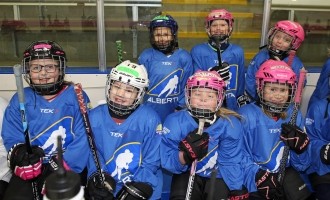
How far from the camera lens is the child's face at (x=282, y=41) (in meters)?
2.53

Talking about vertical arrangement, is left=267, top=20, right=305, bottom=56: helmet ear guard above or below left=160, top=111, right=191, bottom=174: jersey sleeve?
above

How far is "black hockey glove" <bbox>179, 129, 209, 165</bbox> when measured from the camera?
163 centimetres

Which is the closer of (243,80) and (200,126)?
(200,126)

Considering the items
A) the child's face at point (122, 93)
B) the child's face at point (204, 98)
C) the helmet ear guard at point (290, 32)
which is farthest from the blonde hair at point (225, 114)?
the helmet ear guard at point (290, 32)

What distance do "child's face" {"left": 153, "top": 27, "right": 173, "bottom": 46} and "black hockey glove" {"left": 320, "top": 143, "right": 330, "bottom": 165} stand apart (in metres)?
1.30

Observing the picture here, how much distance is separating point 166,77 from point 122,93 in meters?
0.88

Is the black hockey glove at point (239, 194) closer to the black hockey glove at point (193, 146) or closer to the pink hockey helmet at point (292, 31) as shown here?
the black hockey glove at point (193, 146)

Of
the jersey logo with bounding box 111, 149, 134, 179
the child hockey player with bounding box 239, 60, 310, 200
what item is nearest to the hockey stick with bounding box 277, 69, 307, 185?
the child hockey player with bounding box 239, 60, 310, 200

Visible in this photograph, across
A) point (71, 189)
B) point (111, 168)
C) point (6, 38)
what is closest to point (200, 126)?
point (111, 168)

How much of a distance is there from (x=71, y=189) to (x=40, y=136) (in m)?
1.29

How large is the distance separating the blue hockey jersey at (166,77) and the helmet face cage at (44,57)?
841 millimetres

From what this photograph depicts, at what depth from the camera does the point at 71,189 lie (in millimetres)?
733

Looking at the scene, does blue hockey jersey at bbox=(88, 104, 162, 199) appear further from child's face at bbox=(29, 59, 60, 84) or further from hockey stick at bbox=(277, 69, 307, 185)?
hockey stick at bbox=(277, 69, 307, 185)

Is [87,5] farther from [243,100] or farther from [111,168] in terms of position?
[111,168]
